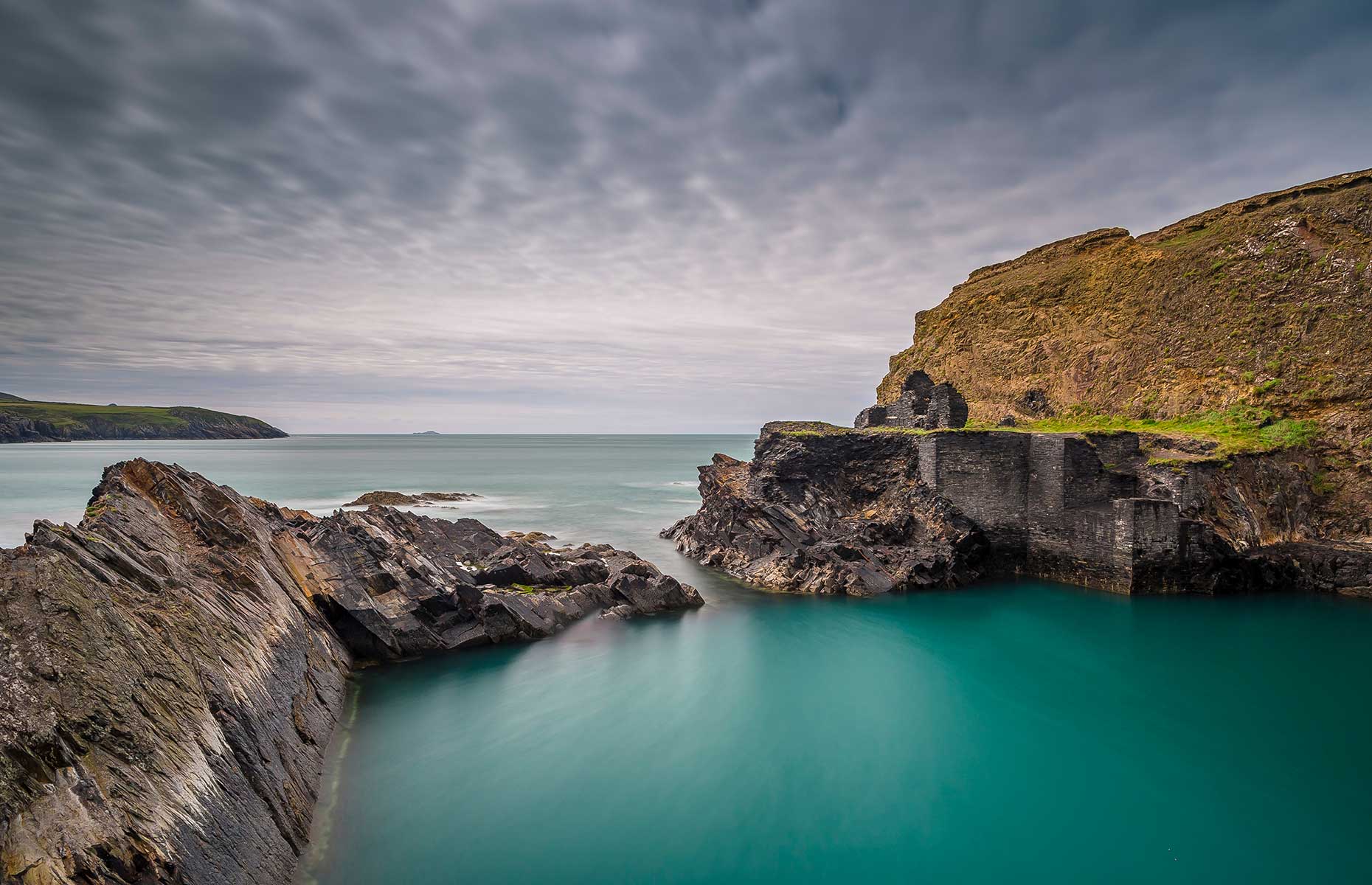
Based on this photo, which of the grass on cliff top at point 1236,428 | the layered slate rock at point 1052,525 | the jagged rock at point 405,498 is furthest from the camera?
the jagged rock at point 405,498

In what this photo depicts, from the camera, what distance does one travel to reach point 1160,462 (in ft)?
53.2

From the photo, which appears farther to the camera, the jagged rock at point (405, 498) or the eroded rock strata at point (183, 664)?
the jagged rock at point (405, 498)

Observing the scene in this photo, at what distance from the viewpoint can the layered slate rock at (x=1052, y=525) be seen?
15281mm

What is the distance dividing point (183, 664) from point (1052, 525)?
62.3 feet

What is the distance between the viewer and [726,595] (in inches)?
640

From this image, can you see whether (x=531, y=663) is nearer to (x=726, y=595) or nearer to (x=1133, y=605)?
(x=726, y=595)

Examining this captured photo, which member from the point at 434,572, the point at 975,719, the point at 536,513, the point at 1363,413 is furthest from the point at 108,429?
the point at 1363,413

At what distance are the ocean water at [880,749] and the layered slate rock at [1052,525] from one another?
1.04 m

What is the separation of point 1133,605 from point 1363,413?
367 inches

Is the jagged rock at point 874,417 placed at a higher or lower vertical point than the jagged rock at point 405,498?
higher

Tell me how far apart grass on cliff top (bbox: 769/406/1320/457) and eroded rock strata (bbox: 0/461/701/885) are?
15.1 metres

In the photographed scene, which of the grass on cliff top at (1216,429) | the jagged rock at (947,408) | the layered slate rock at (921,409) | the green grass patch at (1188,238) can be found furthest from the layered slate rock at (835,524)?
the green grass patch at (1188,238)

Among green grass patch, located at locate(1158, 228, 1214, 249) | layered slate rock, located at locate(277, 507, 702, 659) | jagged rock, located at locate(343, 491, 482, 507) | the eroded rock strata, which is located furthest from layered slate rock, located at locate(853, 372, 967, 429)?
jagged rock, located at locate(343, 491, 482, 507)

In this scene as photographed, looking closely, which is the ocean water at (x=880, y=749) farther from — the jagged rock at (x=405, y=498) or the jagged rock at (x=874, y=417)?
the jagged rock at (x=405, y=498)
